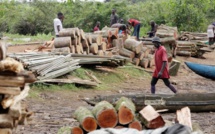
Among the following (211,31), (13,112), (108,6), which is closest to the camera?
(13,112)

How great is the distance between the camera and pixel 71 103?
1130 centimetres

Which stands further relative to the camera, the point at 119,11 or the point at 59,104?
the point at 119,11

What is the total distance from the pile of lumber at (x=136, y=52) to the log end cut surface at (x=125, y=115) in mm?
10956

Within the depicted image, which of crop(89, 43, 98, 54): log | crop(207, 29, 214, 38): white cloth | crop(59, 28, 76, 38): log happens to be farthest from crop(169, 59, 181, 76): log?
crop(207, 29, 214, 38): white cloth

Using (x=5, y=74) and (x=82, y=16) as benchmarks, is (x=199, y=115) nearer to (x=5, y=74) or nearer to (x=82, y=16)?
(x=5, y=74)

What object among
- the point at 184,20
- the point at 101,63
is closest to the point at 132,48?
the point at 101,63

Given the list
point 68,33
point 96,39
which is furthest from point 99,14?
point 68,33

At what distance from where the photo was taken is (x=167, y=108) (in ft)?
32.2

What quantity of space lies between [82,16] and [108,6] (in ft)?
7.20

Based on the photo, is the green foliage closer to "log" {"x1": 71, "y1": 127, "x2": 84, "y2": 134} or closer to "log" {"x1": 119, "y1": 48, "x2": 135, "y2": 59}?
"log" {"x1": 119, "y1": 48, "x2": 135, "y2": 59}

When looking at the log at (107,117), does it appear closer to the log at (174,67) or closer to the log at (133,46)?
the log at (133,46)

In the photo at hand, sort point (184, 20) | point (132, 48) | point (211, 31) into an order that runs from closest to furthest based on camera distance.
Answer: point (132, 48) → point (211, 31) → point (184, 20)

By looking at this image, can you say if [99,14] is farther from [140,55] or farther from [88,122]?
[88,122]

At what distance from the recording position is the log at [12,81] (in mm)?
4777
